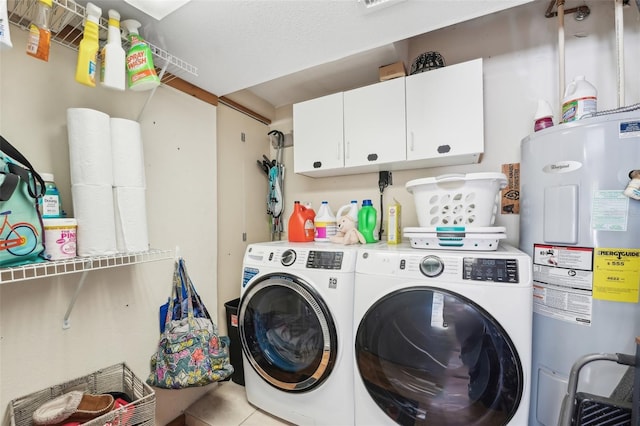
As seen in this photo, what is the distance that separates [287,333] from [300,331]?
0.10 metres

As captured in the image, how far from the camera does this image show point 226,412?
1618mm

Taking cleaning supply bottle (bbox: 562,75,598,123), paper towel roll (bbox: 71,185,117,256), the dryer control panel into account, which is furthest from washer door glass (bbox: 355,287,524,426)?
paper towel roll (bbox: 71,185,117,256)

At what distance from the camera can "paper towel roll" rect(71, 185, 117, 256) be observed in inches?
40.8

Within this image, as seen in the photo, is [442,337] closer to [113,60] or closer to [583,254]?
[583,254]

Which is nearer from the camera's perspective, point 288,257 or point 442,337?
point 442,337

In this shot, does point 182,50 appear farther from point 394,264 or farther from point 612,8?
point 612,8

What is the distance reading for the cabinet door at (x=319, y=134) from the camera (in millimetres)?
1854

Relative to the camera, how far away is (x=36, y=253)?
35.0 inches

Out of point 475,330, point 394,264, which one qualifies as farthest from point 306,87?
point 475,330

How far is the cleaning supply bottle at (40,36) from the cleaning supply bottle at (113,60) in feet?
0.55

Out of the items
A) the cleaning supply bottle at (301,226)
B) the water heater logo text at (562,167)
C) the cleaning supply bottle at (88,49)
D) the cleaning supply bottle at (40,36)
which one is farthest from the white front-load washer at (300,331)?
the cleaning supply bottle at (40,36)

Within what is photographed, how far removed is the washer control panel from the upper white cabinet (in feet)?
2.28

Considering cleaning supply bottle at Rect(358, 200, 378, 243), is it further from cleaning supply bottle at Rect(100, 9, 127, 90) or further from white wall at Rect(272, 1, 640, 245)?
cleaning supply bottle at Rect(100, 9, 127, 90)

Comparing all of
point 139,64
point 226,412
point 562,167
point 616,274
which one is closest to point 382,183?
point 562,167
